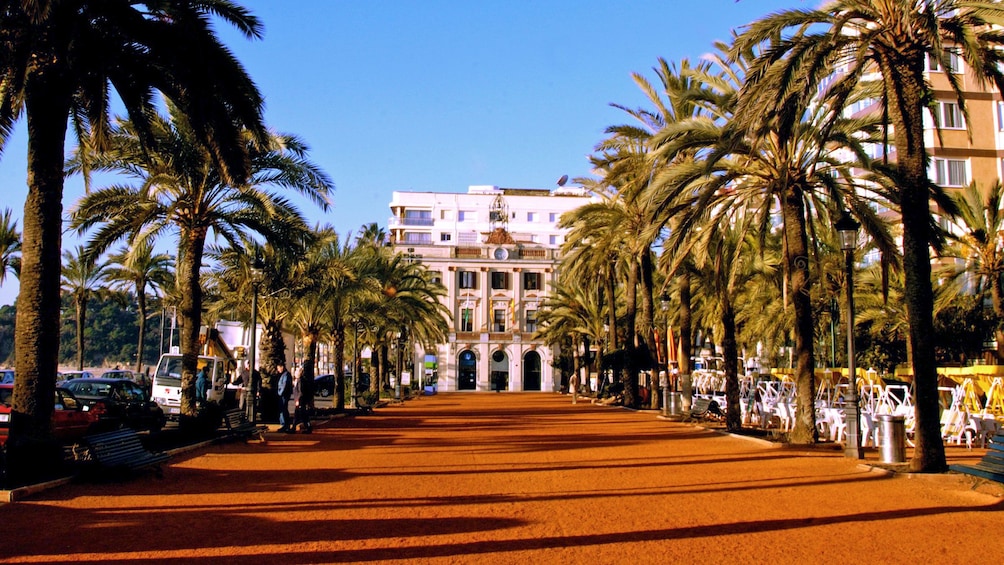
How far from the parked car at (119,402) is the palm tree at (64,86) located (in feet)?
25.8

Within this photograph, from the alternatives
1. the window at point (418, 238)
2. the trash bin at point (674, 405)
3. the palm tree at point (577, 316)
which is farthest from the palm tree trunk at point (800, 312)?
the window at point (418, 238)

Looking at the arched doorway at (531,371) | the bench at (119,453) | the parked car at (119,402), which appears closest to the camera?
the bench at (119,453)

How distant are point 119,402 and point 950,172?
4070cm

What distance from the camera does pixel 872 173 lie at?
1908cm

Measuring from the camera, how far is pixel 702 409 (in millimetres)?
27438

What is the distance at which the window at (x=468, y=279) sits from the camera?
8500 centimetres

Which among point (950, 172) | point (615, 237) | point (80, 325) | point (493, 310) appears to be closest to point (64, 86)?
point (615, 237)

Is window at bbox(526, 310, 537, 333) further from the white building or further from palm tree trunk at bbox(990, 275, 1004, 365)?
palm tree trunk at bbox(990, 275, 1004, 365)

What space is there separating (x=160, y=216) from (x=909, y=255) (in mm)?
15914

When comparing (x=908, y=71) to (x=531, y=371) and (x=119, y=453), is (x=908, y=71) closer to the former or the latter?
(x=119, y=453)

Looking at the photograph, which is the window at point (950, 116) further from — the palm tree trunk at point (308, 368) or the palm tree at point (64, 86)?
the palm tree at point (64, 86)

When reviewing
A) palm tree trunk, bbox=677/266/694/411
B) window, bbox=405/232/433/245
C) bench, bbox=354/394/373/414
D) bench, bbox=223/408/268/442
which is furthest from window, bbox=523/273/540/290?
bench, bbox=223/408/268/442

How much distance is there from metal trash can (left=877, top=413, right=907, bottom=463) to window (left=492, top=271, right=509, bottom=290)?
70.8 metres

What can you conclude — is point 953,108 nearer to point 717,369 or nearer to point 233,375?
point 717,369
